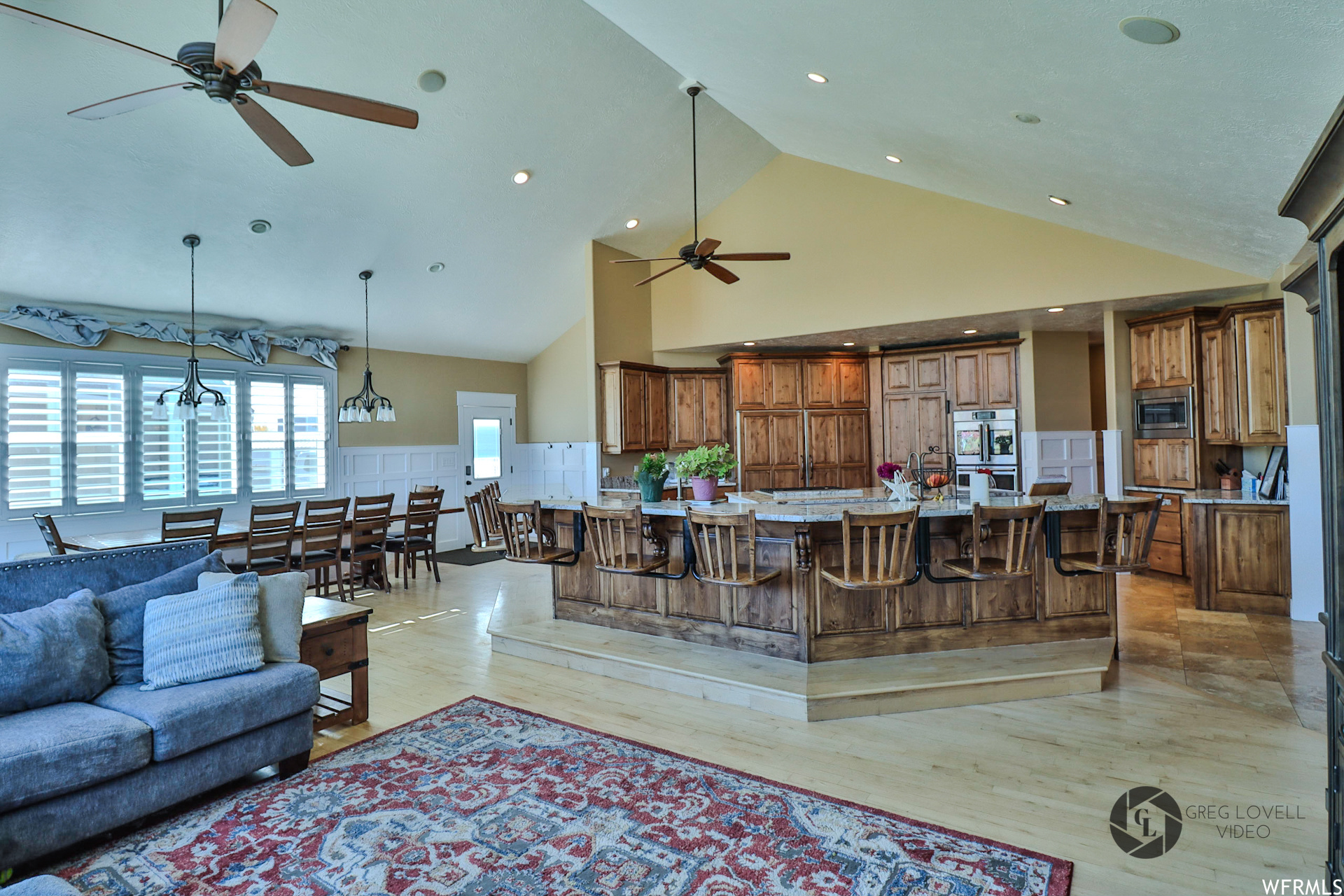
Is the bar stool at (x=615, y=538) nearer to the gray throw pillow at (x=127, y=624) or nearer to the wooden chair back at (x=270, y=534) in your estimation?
the gray throw pillow at (x=127, y=624)

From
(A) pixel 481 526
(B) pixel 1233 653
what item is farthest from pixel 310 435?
(B) pixel 1233 653

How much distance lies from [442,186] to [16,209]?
283 centimetres

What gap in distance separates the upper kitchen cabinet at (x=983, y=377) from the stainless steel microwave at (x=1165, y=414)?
1.19m

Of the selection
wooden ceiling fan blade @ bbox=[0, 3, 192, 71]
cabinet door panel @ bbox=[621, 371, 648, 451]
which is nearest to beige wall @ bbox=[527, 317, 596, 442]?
cabinet door panel @ bbox=[621, 371, 648, 451]

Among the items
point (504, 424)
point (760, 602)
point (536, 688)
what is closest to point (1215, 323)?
point (760, 602)

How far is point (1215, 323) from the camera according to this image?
5.83m

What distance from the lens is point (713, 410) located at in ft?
27.2

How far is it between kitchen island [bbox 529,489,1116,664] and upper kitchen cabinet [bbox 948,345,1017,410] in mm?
3373

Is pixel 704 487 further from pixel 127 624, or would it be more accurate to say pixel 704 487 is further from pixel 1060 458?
pixel 1060 458

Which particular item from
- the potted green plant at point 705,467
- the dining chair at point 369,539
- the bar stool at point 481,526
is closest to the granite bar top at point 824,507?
the potted green plant at point 705,467

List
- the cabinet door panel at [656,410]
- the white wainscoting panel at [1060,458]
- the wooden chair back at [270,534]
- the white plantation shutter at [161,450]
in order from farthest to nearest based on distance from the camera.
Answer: the cabinet door panel at [656,410], the white wainscoting panel at [1060,458], the white plantation shutter at [161,450], the wooden chair back at [270,534]

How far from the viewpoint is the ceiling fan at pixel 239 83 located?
2.21 metres

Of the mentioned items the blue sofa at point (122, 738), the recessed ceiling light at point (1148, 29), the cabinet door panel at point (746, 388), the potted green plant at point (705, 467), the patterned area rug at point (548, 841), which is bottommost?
the patterned area rug at point (548, 841)

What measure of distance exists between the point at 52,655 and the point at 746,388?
21.2 feet
